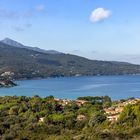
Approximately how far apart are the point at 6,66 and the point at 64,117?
447 ft

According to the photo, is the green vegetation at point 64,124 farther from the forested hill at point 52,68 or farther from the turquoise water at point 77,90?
the forested hill at point 52,68

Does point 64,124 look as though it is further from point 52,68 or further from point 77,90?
point 52,68

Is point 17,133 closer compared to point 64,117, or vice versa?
point 17,133

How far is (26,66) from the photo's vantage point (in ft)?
541

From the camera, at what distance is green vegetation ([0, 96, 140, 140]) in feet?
50.0

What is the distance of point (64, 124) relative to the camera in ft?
73.3

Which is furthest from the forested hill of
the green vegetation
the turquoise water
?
the green vegetation

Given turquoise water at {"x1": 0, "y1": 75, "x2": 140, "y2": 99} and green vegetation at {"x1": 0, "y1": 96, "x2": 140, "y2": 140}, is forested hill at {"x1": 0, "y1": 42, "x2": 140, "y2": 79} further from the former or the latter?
green vegetation at {"x1": 0, "y1": 96, "x2": 140, "y2": 140}

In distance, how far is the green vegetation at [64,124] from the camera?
50.0ft

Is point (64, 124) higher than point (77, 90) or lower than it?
higher

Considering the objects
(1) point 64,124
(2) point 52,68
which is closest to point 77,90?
(1) point 64,124

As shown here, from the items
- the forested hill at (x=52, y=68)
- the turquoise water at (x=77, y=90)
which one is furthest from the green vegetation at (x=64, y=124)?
the forested hill at (x=52, y=68)

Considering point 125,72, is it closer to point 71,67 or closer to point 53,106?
point 71,67

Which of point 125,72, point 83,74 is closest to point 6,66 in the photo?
point 83,74
